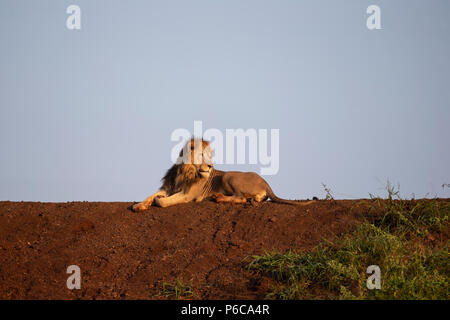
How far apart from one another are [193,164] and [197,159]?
149 millimetres

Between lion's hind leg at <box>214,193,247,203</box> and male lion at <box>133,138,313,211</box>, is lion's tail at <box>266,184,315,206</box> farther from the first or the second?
lion's hind leg at <box>214,193,247,203</box>

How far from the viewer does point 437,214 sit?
702 cm

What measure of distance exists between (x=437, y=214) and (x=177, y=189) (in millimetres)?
4811

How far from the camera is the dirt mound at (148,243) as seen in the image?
5695 millimetres

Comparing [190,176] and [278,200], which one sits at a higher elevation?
[190,176]

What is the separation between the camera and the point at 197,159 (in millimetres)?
8766

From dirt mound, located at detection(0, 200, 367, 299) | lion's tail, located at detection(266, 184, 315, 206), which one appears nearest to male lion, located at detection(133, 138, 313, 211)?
lion's tail, located at detection(266, 184, 315, 206)

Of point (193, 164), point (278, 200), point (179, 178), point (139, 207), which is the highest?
point (193, 164)

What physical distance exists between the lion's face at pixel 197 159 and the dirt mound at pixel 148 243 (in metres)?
0.66

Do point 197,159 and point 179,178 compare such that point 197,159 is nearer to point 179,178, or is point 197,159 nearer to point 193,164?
point 193,164

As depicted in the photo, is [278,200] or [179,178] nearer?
[278,200]

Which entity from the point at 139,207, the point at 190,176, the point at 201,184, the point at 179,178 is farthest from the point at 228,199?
the point at 139,207
